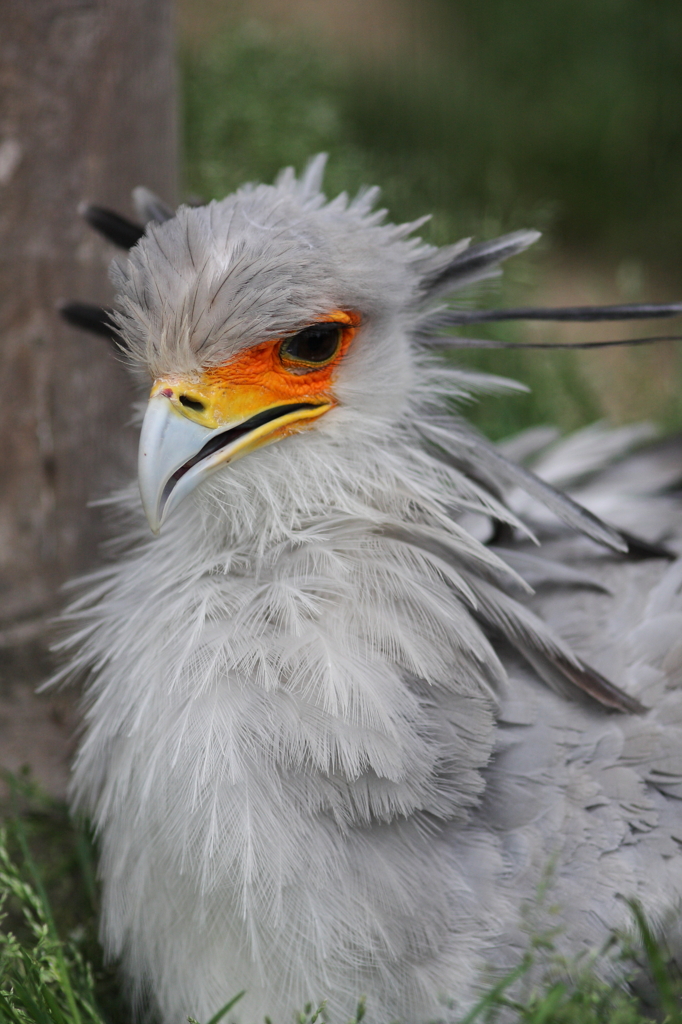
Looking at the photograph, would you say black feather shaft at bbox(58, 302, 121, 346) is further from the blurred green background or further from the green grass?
the blurred green background

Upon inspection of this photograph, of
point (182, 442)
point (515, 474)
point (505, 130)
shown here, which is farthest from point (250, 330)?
point (505, 130)

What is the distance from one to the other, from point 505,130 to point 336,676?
16.9 feet

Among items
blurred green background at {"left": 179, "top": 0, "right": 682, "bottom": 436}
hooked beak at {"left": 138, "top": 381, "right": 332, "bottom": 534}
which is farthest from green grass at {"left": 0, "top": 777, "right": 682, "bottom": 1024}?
blurred green background at {"left": 179, "top": 0, "right": 682, "bottom": 436}

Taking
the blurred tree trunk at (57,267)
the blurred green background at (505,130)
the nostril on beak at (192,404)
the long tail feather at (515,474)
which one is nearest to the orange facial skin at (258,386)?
the nostril on beak at (192,404)

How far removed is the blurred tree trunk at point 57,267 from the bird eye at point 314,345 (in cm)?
76

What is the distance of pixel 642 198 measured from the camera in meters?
5.86

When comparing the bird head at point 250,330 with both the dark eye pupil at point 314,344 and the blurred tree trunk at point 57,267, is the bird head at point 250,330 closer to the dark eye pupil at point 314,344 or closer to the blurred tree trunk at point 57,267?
the dark eye pupil at point 314,344

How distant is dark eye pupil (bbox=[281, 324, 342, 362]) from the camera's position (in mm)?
1621

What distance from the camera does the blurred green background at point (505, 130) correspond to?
148 inches

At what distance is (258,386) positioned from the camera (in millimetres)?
1604

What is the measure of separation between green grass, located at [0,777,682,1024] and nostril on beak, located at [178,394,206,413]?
906 mm

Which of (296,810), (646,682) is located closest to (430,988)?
(296,810)

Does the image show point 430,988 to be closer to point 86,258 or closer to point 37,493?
point 37,493

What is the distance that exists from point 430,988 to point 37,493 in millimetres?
1417
